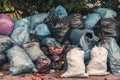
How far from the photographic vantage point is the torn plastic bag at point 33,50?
→ 7.43 metres

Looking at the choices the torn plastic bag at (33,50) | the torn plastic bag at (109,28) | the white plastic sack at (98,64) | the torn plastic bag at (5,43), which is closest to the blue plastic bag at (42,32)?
the torn plastic bag at (33,50)

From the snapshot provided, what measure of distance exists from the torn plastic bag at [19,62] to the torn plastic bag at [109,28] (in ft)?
5.97

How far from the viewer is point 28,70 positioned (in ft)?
23.5

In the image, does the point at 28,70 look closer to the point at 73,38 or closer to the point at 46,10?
A: the point at 73,38

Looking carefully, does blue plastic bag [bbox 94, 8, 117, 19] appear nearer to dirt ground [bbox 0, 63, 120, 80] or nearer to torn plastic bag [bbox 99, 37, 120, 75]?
torn plastic bag [bbox 99, 37, 120, 75]

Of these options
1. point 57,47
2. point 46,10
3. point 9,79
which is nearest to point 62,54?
point 57,47

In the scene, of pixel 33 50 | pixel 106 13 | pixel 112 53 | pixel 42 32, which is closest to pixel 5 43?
pixel 33 50

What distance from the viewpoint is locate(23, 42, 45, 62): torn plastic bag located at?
24.4ft

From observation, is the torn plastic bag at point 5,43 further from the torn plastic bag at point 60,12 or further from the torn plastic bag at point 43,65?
the torn plastic bag at point 60,12

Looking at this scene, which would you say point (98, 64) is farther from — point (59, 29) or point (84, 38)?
point (59, 29)

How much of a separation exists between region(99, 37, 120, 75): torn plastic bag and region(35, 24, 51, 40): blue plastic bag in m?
1.24

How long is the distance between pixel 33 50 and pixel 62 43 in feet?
2.38

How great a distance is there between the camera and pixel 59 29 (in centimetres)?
786

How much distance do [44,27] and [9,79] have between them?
5.20 feet
